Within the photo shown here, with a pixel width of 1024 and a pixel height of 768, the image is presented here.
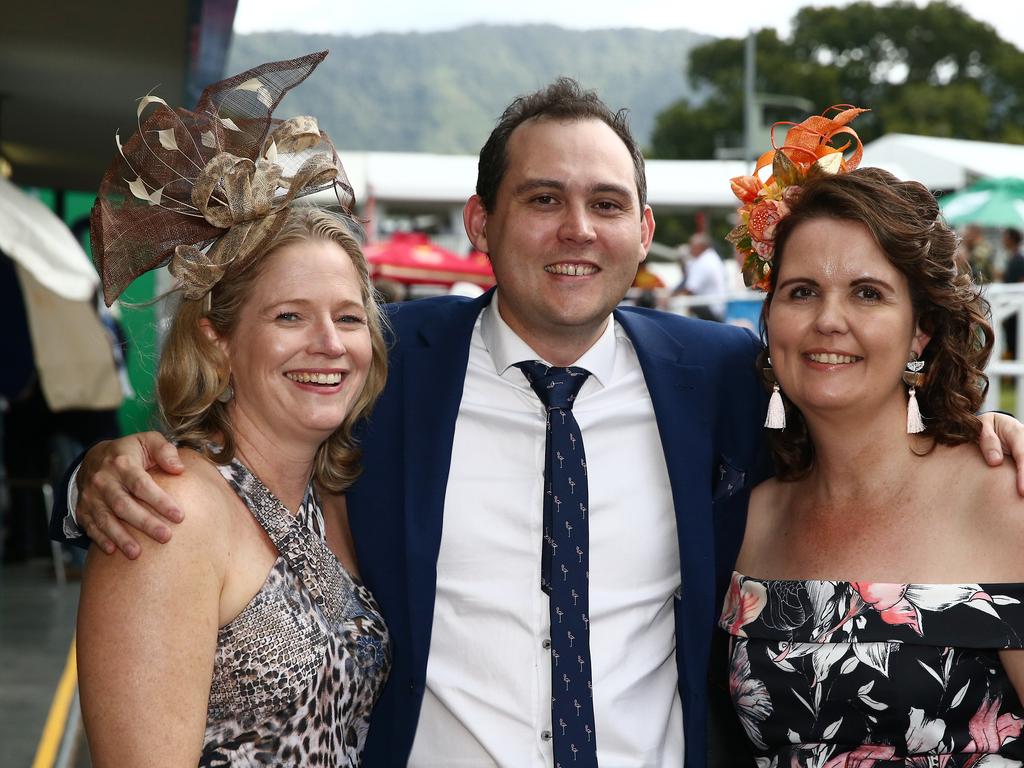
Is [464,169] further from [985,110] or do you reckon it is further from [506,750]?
[985,110]

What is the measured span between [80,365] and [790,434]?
19.1ft

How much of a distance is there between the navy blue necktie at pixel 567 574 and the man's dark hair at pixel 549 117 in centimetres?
54

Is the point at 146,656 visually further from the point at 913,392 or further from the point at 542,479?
the point at 913,392

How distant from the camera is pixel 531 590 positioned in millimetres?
2514

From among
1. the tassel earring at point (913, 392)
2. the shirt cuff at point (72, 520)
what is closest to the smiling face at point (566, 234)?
the tassel earring at point (913, 392)

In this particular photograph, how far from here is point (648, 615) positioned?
2.57 m

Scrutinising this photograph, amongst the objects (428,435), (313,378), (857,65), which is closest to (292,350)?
(313,378)


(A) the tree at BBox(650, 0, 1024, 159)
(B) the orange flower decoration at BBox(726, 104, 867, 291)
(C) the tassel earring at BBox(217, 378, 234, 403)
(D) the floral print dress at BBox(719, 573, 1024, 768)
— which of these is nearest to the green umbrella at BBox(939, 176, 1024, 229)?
(B) the orange flower decoration at BBox(726, 104, 867, 291)

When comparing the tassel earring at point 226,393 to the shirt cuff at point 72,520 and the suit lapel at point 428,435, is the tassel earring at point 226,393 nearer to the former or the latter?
the shirt cuff at point 72,520

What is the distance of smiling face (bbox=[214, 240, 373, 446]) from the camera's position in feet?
7.45

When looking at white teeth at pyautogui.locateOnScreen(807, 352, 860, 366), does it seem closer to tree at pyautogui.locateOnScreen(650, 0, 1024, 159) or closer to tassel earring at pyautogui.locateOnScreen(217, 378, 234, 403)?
tassel earring at pyautogui.locateOnScreen(217, 378, 234, 403)

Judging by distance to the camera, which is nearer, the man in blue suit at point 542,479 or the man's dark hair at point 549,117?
the man in blue suit at point 542,479

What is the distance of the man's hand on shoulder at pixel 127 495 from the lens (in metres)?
1.98

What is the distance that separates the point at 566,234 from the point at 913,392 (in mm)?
835
